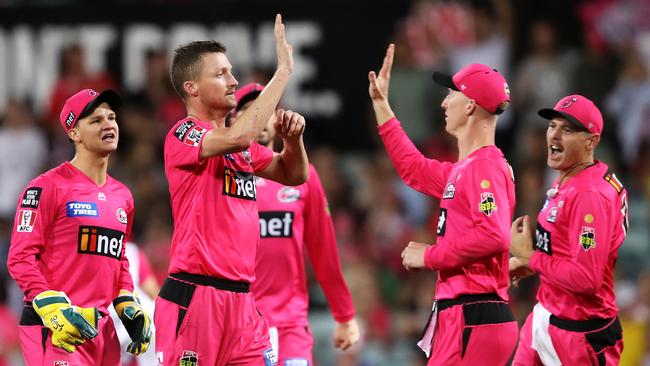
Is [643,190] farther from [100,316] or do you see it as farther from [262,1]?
[100,316]

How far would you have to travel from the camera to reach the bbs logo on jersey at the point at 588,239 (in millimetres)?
6766

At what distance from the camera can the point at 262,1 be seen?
14500 millimetres

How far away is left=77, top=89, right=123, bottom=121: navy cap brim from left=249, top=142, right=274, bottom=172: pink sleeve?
3.19 ft

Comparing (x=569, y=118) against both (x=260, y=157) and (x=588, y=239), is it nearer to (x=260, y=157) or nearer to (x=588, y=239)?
(x=588, y=239)

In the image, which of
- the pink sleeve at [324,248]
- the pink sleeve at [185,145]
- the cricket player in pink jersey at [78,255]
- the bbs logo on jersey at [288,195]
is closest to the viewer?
the pink sleeve at [185,145]

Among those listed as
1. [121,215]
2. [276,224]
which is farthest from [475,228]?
[121,215]

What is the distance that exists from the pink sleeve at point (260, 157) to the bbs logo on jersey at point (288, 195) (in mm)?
1225

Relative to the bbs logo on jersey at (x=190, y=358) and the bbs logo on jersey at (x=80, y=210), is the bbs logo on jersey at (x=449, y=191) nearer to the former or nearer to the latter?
the bbs logo on jersey at (x=190, y=358)

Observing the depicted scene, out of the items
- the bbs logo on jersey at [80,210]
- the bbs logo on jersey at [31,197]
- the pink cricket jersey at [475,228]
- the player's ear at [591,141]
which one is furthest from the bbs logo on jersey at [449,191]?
the bbs logo on jersey at [31,197]

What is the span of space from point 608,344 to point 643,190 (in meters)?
6.49

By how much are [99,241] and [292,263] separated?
1596 millimetres

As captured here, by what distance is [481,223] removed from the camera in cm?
657

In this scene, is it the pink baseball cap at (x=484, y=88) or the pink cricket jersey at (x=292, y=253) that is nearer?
the pink baseball cap at (x=484, y=88)

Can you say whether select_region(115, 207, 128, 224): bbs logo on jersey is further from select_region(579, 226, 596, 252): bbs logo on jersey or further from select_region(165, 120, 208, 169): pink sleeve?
select_region(579, 226, 596, 252): bbs logo on jersey
